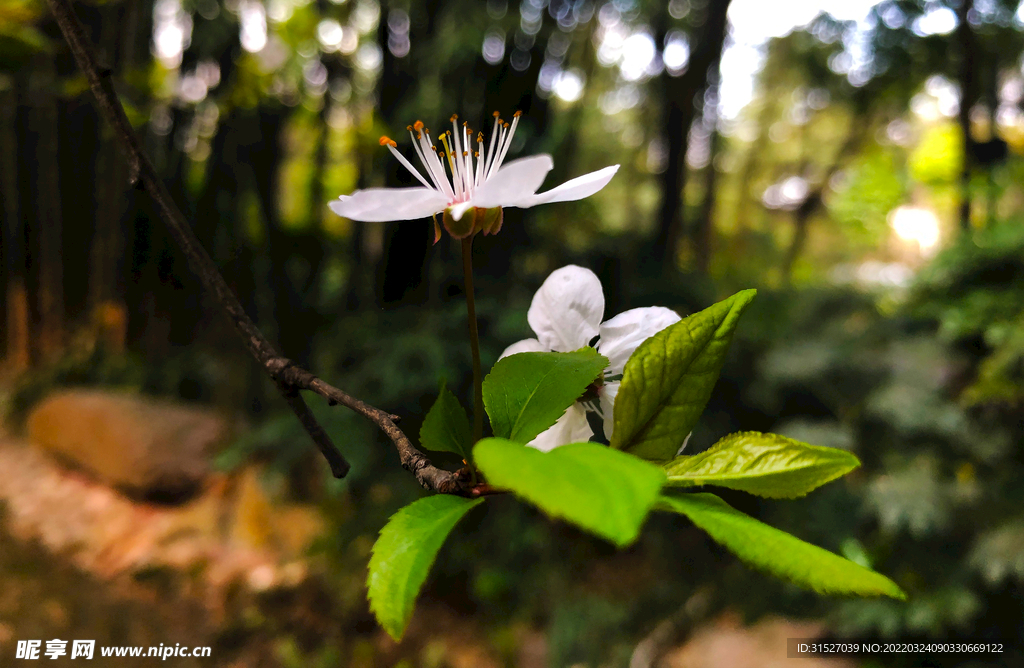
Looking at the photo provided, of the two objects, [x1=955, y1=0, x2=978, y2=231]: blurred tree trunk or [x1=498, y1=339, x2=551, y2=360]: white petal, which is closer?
[x1=498, y1=339, x2=551, y2=360]: white petal

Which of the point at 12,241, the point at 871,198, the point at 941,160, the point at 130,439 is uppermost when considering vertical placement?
the point at 941,160

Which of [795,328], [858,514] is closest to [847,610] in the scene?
[858,514]

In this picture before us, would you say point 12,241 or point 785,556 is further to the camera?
point 12,241

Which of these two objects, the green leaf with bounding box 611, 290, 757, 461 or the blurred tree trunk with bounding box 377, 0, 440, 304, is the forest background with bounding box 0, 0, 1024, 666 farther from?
the green leaf with bounding box 611, 290, 757, 461

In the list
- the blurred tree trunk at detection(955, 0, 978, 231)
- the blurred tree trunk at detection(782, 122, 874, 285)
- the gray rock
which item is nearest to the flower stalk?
the blurred tree trunk at detection(955, 0, 978, 231)

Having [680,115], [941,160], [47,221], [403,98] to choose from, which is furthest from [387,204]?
[941,160]

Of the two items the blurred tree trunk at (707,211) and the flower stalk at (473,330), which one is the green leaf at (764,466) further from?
the blurred tree trunk at (707,211)

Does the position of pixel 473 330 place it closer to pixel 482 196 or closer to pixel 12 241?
pixel 482 196
